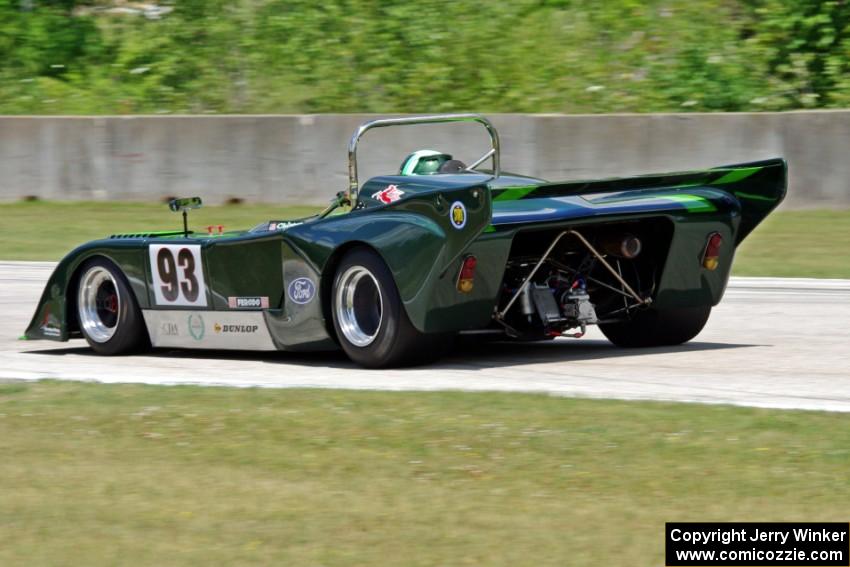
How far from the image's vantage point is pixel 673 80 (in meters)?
20.3

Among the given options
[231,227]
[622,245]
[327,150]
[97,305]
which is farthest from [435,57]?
[622,245]

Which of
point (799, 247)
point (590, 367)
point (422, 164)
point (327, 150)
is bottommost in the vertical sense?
point (799, 247)

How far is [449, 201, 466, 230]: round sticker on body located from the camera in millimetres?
7840

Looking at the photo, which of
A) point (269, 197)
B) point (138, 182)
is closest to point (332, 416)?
point (269, 197)

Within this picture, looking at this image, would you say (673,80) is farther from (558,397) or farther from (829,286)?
(558,397)

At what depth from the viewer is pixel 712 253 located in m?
9.09

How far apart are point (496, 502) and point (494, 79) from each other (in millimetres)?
16548

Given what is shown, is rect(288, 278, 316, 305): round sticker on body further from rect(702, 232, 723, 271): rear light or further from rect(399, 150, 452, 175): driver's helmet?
rect(702, 232, 723, 271): rear light

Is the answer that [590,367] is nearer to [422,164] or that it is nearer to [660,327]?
[660,327]

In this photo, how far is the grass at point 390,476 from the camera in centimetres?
482

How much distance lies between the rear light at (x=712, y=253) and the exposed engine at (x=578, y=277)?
10.9 inches

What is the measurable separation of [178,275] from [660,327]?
10.2ft

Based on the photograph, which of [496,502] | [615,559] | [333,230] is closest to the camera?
[615,559]

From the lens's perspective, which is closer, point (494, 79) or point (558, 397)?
point (558, 397)
